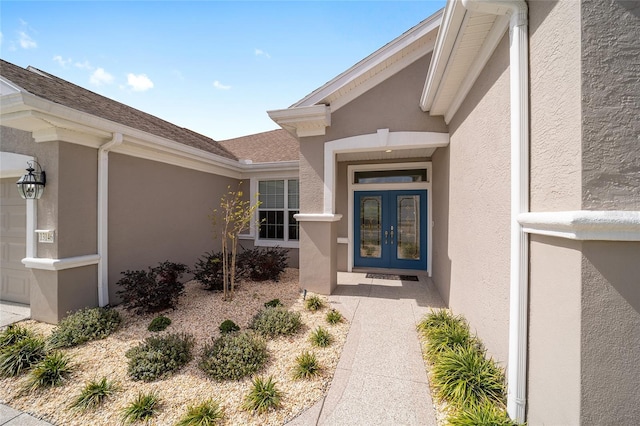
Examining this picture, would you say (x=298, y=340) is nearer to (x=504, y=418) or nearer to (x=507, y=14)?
(x=504, y=418)

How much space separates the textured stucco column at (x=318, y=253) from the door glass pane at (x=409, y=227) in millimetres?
2883

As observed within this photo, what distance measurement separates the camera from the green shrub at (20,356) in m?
3.31

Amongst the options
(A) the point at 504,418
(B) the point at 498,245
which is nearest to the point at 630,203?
(B) the point at 498,245

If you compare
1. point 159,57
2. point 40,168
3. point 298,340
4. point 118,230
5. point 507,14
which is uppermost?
point 159,57

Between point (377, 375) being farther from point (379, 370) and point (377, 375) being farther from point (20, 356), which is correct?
point (20, 356)

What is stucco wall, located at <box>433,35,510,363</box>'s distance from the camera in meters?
2.73

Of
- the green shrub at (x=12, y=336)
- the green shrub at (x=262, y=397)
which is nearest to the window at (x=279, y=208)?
the green shrub at (x=12, y=336)

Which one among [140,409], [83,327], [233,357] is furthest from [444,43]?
[83,327]

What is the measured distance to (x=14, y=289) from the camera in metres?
5.45

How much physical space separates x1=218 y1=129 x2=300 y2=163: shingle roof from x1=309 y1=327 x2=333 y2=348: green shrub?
6.72 metres

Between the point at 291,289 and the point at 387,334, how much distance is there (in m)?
2.83

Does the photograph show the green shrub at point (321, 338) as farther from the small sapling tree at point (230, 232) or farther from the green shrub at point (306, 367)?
the small sapling tree at point (230, 232)

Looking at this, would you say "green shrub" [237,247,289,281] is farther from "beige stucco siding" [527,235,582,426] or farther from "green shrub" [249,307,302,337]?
"beige stucco siding" [527,235,582,426]

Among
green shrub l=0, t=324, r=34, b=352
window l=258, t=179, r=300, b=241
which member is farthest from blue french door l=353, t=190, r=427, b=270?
green shrub l=0, t=324, r=34, b=352
